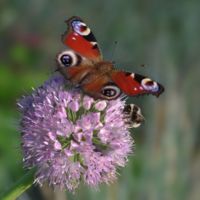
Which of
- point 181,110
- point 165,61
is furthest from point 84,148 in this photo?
point 165,61

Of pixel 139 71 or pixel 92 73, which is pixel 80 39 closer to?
pixel 92 73

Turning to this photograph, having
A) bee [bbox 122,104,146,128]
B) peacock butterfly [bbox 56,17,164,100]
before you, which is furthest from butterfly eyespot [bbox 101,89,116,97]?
bee [bbox 122,104,146,128]

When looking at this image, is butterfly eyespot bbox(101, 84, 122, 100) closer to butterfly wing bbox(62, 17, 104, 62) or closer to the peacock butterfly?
the peacock butterfly

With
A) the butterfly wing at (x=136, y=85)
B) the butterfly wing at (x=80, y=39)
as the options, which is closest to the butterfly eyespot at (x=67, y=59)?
the butterfly wing at (x=80, y=39)

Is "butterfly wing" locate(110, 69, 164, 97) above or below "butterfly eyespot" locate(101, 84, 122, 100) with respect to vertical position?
above

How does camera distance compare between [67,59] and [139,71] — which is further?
[139,71]

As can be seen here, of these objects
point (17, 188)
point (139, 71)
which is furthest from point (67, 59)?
point (139, 71)

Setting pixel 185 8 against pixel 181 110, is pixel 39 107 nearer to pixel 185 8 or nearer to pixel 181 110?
pixel 181 110
